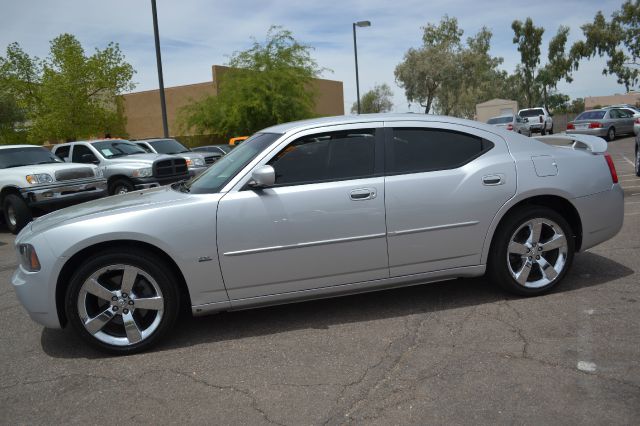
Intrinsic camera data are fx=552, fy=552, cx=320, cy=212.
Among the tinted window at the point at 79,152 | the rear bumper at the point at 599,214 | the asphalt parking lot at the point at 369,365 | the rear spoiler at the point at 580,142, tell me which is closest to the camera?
the asphalt parking lot at the point at 369,365

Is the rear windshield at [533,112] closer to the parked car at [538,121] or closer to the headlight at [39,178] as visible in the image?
the parked car at [538,121]

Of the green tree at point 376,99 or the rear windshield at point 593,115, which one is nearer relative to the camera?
the rear windshield at point 593,115

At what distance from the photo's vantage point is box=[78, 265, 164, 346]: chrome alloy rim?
388cm

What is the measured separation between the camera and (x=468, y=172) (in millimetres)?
4375

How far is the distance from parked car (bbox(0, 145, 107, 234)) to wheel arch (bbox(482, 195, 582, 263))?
8.60 meters

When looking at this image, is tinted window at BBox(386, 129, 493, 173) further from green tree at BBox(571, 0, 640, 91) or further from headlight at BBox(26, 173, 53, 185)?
green tree at BBox(571, 0, 640, 91)

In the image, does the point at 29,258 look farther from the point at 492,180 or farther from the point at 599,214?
the point at 599,214

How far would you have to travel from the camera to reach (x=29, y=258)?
3.91 meters

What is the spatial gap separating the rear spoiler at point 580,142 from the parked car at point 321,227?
6.2 inches

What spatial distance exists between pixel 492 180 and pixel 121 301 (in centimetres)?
296

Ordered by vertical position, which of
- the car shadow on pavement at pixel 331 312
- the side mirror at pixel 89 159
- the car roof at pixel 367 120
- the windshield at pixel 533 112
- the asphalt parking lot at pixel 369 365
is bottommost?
the asphalt parking lot at pixel 369 365

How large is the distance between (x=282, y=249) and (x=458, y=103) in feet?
176

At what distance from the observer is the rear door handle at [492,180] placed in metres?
4.38

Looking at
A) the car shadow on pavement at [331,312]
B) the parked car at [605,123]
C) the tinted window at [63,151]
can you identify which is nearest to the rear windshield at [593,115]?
the parked car at [605,123]
